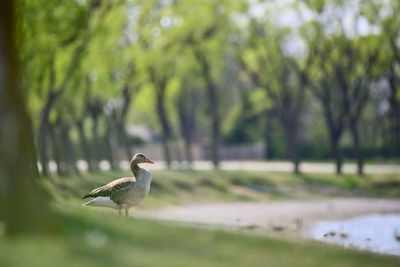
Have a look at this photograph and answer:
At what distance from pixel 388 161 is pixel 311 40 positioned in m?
25.6

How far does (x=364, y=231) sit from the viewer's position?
23.6 m

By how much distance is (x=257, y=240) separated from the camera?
912 cm

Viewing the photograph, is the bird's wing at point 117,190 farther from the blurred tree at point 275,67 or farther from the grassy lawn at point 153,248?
the blurred tree at point 275,67

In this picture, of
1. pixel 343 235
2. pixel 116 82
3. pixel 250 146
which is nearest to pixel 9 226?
pixel 343 235

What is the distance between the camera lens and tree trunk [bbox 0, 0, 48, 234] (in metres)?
7.87

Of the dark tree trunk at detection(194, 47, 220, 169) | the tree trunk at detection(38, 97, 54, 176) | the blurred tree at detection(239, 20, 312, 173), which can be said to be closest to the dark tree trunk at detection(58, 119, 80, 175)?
the tree trunk at detection(38, 97, 54, 176)

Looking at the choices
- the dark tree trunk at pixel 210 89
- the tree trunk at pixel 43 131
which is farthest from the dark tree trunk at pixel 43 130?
the dark tree trunk at pixel 210 89

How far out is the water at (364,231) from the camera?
62.3 ft

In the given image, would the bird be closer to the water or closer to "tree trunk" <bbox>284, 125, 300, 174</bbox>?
the water

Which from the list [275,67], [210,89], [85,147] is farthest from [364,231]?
[210,89]

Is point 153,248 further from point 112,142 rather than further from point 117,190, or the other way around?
point 112,142

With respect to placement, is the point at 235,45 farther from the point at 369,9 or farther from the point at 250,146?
the point at 250,146

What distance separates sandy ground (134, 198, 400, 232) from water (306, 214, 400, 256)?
1046 mm

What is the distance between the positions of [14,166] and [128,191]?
3348 millimetres
